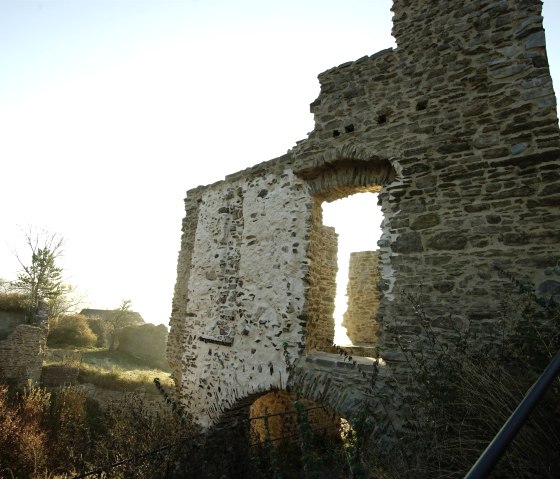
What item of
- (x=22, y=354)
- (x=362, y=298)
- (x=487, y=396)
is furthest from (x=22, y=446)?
(x=362, y=298)

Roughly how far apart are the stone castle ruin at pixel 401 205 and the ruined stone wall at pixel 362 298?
137 inches

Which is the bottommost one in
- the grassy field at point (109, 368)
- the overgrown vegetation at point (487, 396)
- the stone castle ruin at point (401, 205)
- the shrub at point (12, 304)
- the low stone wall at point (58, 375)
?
the grassy field at point (109, 368)

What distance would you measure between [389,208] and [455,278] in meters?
1.25

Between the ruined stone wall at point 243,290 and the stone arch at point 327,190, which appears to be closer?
the stone arch at point 327,190

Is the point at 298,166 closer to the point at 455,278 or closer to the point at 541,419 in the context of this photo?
the point at 455,278

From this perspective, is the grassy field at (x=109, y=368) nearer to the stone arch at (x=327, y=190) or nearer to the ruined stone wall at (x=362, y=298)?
the ruined stone wall at (x=362, y=298)

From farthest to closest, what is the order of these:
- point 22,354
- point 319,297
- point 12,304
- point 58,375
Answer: point 12,304
point 58,375
point 22,354
point 319,297

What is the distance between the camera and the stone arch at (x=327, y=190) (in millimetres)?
5070

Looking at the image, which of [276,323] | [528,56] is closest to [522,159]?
[528,56]

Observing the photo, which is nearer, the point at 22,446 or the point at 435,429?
the point at 435,429

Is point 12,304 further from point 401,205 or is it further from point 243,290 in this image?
point 401,205

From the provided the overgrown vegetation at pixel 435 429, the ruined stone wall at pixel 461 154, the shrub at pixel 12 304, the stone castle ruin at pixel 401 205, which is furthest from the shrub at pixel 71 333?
the ruined stone wall at pixel 461 154

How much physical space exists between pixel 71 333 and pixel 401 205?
65.2 ft

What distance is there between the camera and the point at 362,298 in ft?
32.0
